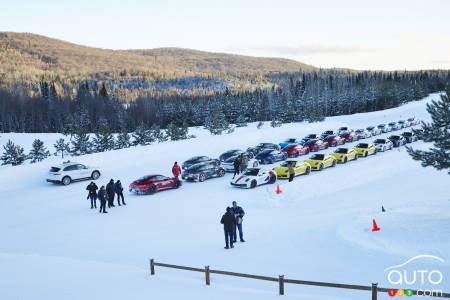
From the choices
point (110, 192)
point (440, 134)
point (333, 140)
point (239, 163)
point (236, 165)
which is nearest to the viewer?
point (440, 134)

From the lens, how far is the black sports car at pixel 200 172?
23.2 meters

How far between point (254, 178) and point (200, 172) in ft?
13.6

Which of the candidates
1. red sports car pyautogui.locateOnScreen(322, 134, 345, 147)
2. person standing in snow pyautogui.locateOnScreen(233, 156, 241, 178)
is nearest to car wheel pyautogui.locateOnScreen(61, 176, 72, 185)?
person standing in snow pyautogui.locateOnScreen(233, 156, 241, 178)

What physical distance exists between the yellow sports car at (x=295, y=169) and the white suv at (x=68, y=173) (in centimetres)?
1354

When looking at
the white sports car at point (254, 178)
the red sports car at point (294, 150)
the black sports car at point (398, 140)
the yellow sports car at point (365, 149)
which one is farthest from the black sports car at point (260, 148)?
the black sports car at point (398, 140)

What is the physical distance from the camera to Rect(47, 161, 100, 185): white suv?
2305 centimetres

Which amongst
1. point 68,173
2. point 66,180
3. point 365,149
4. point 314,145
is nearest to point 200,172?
point 68,173

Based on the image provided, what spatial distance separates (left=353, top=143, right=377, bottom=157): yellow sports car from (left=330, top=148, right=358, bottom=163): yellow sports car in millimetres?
1323

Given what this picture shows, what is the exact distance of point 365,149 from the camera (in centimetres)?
2967

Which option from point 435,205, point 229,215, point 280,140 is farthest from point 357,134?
point 229,215

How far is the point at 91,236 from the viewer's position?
45.3ft

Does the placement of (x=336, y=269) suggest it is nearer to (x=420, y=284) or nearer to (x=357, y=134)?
(x=420, y=284)

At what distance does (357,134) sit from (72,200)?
106ft

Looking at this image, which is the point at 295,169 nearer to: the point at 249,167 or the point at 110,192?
the point at 249,167
